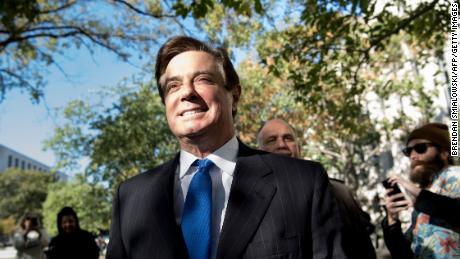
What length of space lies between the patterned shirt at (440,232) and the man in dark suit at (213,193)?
5.59 feet

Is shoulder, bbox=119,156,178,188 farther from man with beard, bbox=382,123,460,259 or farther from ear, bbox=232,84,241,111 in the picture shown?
man with beard, bbox=382,123,460,259

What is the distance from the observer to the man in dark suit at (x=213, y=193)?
1807 millimetres

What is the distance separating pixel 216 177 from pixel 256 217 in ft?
0.96

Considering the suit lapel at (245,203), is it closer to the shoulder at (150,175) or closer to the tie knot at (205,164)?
the tie knot at (205,164)

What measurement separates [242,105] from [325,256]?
20.2 m

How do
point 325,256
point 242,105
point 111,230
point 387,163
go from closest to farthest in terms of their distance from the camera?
1. point 325,256
2. point 111,230
3. point 242,105
4. point 387,163

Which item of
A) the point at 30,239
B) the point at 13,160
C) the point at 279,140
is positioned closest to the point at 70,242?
the point at 30,239

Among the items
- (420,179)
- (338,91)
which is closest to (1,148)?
(338,91)

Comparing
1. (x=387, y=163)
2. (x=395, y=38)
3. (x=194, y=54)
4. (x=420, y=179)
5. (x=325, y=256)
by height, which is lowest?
(x=325, y=256)

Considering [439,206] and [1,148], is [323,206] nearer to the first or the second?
[439,206]

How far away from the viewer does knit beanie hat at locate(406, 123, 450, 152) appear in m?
3.48

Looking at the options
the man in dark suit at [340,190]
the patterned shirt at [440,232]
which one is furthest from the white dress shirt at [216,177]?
the patterned shirt at [440,232]

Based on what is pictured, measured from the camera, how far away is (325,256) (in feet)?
5.70

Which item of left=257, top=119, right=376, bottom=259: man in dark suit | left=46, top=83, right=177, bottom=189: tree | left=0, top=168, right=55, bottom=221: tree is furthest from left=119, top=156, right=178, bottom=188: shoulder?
left=0, top=168, right=55, bottom=221: tree
